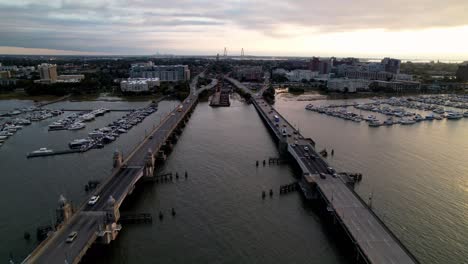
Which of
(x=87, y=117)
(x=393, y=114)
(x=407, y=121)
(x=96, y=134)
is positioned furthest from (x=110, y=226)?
(x=393, y=114)

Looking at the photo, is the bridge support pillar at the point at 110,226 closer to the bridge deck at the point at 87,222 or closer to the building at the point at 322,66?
the bridge deck at the point at 87,222

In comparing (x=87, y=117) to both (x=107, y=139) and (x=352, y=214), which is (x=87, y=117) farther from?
(x=352, y=214)

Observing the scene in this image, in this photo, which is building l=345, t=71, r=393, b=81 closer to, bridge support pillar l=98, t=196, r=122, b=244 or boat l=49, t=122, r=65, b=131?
boat l=49, t=122, r=65, b=131

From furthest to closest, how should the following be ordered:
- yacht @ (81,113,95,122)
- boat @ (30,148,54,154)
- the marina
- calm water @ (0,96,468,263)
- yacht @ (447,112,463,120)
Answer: yacht @ (447,112,463,120) < the marina < yacht @ (81,113,95,122) < boat @ (30,148,54,154) < calm water @ (0,96,468,263)

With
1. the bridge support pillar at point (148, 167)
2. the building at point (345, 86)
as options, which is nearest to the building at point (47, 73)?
the bridge support pillar at point (148, 167)

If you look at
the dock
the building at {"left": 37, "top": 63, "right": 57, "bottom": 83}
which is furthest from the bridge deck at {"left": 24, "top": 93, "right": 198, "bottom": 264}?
the building at {"left": 37, "top": 63, "right": 57, "bottom": 83}

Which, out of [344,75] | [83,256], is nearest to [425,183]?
[83,256]
